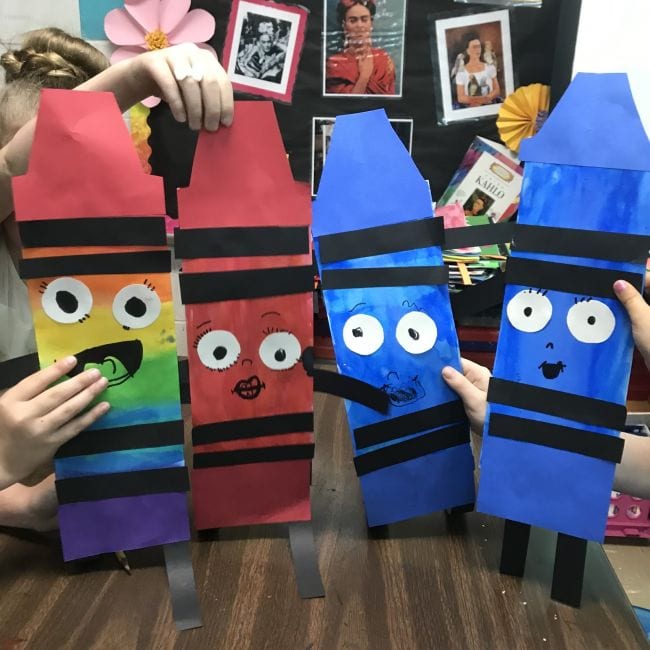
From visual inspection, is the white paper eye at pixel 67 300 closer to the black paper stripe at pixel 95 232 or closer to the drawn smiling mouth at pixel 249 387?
the black paper stripe at pixel 95 232

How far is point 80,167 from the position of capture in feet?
1.74

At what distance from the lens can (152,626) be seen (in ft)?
1.69

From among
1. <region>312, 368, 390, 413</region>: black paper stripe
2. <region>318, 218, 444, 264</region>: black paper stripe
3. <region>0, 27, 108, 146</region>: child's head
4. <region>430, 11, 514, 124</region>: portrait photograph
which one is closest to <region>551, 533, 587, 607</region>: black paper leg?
<region>312, 368, 390, 413</region>: black paper stripe

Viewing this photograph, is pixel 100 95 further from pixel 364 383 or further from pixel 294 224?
pixel 364 383

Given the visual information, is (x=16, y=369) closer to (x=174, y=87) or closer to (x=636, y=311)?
(x=174, y=87)

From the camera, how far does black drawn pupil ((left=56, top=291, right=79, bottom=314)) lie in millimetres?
542

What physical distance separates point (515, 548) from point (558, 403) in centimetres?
16

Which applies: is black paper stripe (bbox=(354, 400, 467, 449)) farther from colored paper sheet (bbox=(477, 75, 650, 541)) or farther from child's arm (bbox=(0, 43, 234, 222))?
child's arm (bbox=(0, 43, 234, 222))

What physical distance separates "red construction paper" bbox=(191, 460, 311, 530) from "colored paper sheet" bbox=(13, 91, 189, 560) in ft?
0.10

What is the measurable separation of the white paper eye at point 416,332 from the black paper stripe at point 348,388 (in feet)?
0.19

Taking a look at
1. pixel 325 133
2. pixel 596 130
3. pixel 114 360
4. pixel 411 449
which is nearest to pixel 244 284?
pixel 114 360

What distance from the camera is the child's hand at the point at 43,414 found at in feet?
1.72

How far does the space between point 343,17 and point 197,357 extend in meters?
1.12

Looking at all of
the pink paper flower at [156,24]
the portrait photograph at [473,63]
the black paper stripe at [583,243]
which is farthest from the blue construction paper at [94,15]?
the black paper stripe at [583,243]
